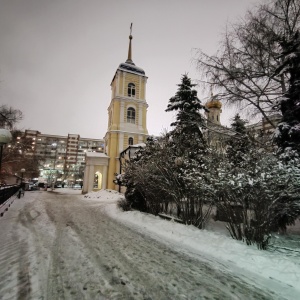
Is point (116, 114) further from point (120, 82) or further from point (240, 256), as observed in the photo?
point (240, 256)

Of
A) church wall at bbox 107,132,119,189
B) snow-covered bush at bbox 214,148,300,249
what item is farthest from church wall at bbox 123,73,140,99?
snow-covered bush at bbox 214,148,300,249

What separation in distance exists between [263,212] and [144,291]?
3735mm

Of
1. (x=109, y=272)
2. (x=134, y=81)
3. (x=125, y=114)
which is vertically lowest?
(x=109, y=272)

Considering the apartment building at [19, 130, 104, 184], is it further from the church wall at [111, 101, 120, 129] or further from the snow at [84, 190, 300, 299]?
the snow at [84, 190, 300, 299]

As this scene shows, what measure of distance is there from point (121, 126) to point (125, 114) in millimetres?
2262

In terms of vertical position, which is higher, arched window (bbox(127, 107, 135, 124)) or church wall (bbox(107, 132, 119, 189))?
arched window (bbox(127, 107, 135, 124))

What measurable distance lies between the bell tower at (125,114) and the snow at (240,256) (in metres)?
22.6

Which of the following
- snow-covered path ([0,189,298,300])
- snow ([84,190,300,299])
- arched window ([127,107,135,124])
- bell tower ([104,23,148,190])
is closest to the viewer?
snow-covered path ([0,189,298,300])

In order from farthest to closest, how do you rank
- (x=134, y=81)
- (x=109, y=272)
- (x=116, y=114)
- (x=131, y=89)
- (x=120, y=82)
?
(x=134, y=81), (x=131, y=89), (x=120, y=82), (x=116, y=114), (x=109, y=272)

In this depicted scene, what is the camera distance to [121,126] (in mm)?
30219

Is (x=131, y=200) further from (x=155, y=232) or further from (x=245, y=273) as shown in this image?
(x=245, y=273)

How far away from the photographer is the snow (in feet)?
11.2

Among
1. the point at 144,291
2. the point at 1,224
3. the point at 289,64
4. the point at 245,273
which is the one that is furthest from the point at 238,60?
the point at 1,224

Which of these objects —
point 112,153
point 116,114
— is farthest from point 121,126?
point 112,153
